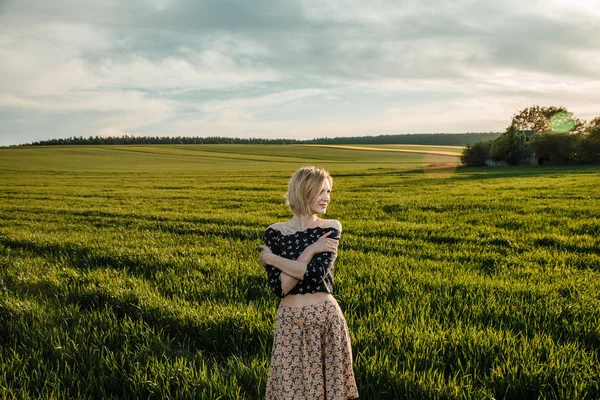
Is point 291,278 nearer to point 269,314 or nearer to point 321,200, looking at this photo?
point 321,200

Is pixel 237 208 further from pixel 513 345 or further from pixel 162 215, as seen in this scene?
pixel 513 345

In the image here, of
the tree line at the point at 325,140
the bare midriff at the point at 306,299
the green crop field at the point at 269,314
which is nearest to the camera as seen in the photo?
the bare midriff at the point at 306,299

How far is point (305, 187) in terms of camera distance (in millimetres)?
2834

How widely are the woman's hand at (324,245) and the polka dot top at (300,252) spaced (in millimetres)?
39

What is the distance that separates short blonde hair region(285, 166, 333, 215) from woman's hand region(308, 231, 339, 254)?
212mm

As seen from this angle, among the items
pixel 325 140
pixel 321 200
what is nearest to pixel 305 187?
pixel 321 200

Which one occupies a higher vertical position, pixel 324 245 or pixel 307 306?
pixel 324 245

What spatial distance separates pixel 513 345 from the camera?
12.8 ft

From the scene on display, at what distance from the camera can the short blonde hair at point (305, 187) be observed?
9.29 ft

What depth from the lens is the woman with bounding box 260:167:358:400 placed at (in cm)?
285

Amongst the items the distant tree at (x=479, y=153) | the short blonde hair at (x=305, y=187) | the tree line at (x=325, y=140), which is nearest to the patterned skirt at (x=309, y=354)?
the short blonde hair at (x=305, y=187)

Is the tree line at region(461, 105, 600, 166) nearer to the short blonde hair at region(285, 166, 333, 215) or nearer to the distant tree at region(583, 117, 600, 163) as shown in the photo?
the distant tree at region(583, 117, 600, 163)

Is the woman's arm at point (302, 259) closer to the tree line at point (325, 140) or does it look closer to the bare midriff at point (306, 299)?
the bare midriff at point (306, 299)

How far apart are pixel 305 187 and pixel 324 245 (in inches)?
16.7
